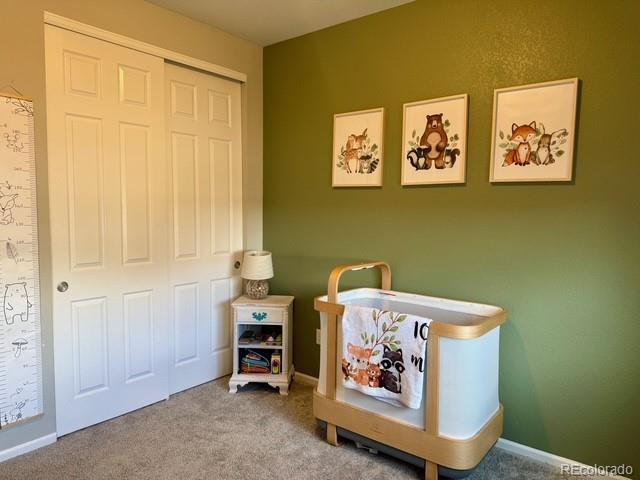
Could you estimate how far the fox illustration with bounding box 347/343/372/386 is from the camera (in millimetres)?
2098

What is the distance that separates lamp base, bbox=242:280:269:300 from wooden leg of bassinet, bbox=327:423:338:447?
3.57ft

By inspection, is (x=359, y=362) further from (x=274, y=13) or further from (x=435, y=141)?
(x=274, y=13)

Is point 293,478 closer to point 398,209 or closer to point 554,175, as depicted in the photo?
point 398,209

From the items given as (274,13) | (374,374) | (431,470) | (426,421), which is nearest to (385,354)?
(374,374)

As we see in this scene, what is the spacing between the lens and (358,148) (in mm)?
2840

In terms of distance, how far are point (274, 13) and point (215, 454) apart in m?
2.60

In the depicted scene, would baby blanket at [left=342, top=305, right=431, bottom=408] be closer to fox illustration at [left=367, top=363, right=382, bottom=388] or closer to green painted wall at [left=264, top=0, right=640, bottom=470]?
fox illustration at [left=367, top=363, right=382, bottom=388]

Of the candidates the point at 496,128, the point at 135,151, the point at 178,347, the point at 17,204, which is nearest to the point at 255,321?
the point at 178,347

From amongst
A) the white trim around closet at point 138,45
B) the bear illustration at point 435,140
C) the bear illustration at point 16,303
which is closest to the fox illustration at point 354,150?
the bear illustration at point 435,140

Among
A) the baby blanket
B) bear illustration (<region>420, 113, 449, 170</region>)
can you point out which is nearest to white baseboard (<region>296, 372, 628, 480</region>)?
A: the baby blanket

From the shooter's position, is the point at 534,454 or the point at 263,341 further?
the point at 263,341

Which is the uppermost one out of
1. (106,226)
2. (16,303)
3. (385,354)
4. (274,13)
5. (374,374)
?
(274,13)

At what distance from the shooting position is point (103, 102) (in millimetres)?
2473

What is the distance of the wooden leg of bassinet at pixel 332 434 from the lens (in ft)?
7.64
